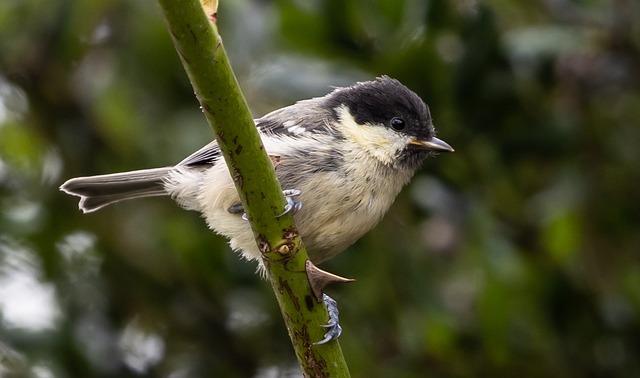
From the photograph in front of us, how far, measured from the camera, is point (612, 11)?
324 cm

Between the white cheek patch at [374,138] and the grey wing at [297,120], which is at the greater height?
the grey wing at [297,120]

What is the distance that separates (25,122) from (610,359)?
2434mm

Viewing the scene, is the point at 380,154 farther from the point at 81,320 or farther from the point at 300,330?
the point at 81,320

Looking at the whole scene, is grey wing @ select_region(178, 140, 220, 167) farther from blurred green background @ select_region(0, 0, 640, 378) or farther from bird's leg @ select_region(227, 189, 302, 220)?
bird's leg @ select_region(227, 189, 302, 220)

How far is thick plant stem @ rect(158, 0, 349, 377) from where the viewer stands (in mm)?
1363

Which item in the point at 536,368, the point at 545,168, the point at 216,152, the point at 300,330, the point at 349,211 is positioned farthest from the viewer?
the point at 545,168

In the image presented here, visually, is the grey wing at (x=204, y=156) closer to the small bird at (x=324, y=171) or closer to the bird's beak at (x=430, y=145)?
the small bird at (x=324, y=171)

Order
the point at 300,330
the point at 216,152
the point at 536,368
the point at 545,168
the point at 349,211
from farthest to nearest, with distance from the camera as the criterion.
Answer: the point at 545,168 → the point at 536,368 → the point at 216,152 → the point at 349,211 → the point at 300,330

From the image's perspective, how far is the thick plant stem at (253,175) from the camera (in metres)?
1.36

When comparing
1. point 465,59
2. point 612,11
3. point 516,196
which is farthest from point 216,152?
point 612,11

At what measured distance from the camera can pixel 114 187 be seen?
2902mm

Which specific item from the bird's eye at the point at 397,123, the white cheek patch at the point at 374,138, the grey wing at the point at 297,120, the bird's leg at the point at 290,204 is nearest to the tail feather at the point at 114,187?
the grey wing at the point at 297,120

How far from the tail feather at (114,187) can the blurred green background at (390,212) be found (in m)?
0.11

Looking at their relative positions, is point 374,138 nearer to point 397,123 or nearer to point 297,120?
point 397,123
